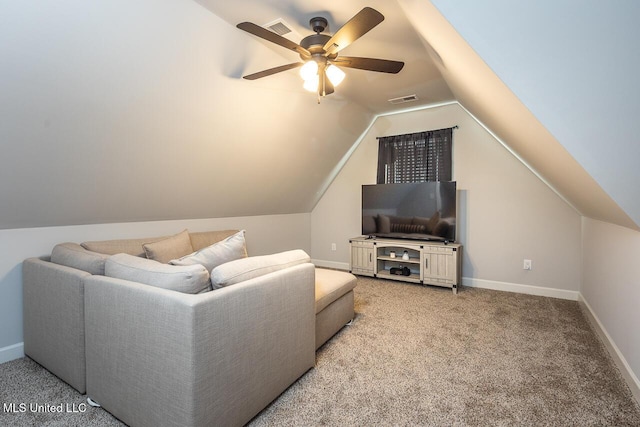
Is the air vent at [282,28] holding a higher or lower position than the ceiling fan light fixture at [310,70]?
higher

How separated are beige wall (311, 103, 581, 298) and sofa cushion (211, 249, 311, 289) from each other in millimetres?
3003

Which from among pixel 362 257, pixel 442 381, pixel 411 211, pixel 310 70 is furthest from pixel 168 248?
pixel 411 211

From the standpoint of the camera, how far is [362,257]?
448 cm

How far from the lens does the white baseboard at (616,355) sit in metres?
1.81

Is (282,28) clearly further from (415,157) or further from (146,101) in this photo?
(415,157)

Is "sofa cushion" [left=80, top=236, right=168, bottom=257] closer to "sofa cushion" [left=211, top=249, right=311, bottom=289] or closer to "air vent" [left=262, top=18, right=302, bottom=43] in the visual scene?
"sofa cushion" [left=211, top=249, right=311, bottom=289]

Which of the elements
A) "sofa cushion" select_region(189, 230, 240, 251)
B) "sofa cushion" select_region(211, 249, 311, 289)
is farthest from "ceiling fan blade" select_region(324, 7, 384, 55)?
"sofa cushion" select_region(189, 230, 240, 251)

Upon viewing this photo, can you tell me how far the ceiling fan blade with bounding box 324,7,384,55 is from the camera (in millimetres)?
1642

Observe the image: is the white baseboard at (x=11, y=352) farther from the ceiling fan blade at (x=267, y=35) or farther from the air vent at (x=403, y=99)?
the air vent at (x=403, y=99)

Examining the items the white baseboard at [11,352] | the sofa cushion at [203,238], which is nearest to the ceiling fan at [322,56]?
the sofa cushion at [203,238]

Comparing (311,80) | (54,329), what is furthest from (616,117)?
(54,329)

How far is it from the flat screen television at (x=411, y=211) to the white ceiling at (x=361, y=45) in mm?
1240

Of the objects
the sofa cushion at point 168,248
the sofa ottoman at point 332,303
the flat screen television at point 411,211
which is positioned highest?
the flat screen television at point 411,211

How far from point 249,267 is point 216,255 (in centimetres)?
36
